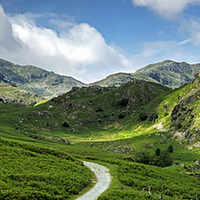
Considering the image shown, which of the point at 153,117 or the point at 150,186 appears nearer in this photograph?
the point at 150,186

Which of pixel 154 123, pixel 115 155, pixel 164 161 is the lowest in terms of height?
pixel 164 161

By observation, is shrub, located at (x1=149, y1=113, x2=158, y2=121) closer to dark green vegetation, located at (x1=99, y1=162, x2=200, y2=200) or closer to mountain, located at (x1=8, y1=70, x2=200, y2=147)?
mountain, located at (x1=8, y1=70, x2=200, y2=147)

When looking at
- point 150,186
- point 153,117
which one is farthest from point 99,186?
point 153,117

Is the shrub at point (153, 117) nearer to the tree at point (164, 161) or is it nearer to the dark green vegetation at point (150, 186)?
the tree at point (164, 161)

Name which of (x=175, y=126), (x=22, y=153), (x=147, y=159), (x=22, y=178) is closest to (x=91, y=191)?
(x=22, y=178)

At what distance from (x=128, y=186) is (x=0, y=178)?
23.7 m

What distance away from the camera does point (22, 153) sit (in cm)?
4184

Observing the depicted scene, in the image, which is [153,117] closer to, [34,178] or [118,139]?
[118,139]

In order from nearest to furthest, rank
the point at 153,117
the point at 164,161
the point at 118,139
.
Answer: the point at 164,161 < the point at 118,139 < the point at 153,117

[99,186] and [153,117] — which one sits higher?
[153,117]

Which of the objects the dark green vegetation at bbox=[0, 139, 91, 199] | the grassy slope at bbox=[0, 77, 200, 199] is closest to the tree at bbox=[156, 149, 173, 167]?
the grassy slope at bbox=[0, 77, 200, 199]

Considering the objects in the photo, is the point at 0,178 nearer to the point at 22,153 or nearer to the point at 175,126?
the point at 22,153

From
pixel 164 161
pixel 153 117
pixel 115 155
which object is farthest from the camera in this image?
pixel 153 117

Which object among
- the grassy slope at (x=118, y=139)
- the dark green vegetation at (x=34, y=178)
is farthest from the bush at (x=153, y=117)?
the dark green vegetation at (x=34, y=178)
